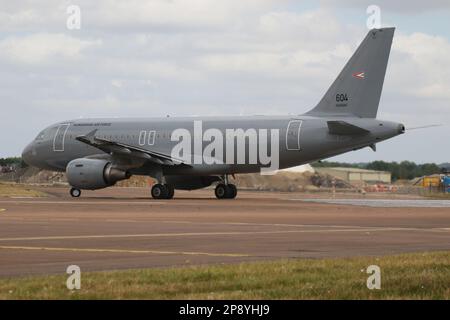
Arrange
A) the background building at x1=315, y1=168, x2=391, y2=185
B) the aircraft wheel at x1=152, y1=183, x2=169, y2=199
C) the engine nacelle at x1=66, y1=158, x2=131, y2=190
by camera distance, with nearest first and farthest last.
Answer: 1. the engine nacelle at x1=66, y1=158, x2=131, y2=190
2. the aircraft wheel at x1=152, y1=183, x2=169, y2=199
3. the background building at x1=315, y1=168, x2=391, y2=185

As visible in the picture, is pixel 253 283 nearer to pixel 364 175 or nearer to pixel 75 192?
pixel 75 192

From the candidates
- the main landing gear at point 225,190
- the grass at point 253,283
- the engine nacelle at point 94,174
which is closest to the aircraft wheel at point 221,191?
the main landing gear at point 225,190

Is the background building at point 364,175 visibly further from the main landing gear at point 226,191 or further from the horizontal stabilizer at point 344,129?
the horizontal stabilizer at point 344,129

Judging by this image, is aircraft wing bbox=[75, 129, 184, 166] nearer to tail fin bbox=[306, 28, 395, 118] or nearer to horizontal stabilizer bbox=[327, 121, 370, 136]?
horizontal stabilizer bbox=[327, 121, 370, 136]

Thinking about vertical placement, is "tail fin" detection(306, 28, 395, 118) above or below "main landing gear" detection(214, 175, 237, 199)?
above

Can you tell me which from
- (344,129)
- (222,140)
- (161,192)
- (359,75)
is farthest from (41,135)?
(359,75)

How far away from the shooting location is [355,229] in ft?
85.1

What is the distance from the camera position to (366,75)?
45281 mm

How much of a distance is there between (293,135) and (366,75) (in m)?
4.34

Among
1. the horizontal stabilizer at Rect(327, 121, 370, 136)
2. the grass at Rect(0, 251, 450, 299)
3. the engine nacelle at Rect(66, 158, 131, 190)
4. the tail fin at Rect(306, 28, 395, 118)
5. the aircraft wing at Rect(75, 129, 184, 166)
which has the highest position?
the tail fin at Rect(306, 28, 395, 118)

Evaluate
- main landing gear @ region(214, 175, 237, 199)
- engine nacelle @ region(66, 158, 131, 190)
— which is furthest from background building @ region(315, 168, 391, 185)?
engine nacelle @ region(66, 158, 131, 190)

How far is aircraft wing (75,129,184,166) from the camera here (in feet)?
155

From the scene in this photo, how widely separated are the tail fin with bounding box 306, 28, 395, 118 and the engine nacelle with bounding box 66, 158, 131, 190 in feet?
37.4
